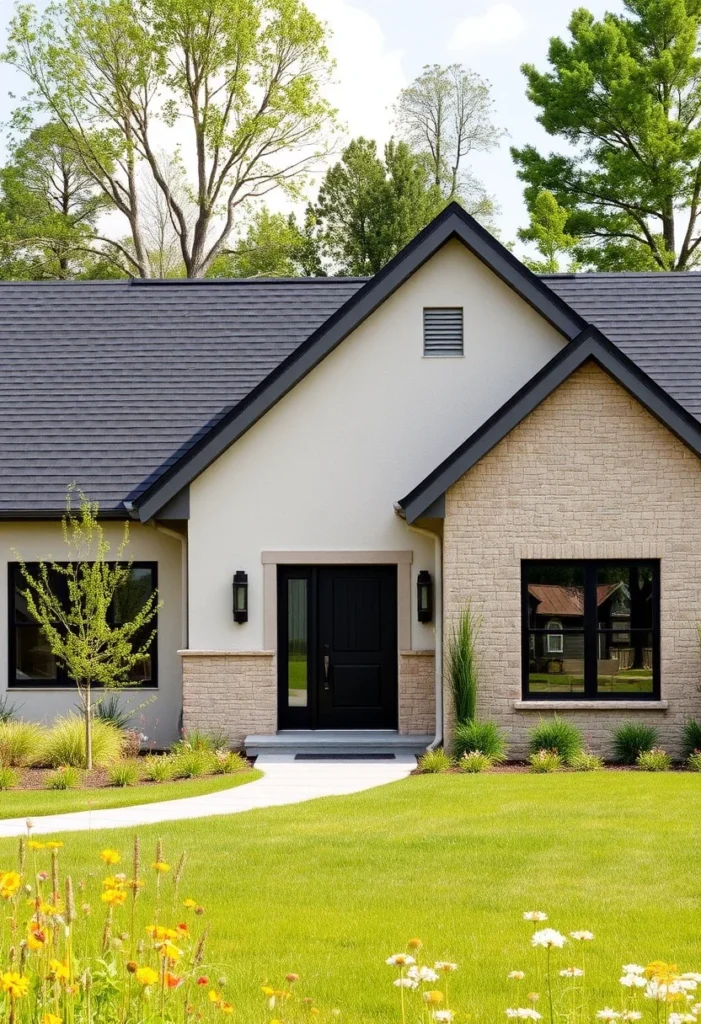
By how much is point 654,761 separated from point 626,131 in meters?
27.5

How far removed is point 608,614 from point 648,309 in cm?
659

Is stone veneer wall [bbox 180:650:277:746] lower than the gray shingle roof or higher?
lower

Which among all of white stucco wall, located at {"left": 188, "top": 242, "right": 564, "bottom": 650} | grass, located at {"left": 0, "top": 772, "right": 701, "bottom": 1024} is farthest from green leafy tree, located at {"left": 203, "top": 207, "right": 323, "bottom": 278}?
grass, located at {"left": 0, "top": 772, "right": 701, "bottom": 1024}

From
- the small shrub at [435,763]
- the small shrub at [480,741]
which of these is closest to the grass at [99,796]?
the small shrub at [435,763]

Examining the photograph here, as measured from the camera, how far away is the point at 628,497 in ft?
48.2

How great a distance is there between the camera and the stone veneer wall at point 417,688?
15672 millimetres

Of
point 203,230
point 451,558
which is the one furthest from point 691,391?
point 203,230

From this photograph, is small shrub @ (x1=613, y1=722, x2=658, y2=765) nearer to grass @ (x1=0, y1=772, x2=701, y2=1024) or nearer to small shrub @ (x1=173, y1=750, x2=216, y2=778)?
grass @ (x1=0, y1=772, x2=701, y2=1024)

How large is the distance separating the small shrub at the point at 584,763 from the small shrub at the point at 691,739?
1208 millimetres

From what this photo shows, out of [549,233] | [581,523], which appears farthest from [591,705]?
[549,233]

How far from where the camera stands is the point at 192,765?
13.6 metres

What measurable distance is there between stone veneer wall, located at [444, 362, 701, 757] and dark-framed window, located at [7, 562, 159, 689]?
4588mm

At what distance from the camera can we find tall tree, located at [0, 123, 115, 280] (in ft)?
127

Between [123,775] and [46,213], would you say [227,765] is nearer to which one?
[123,775]
